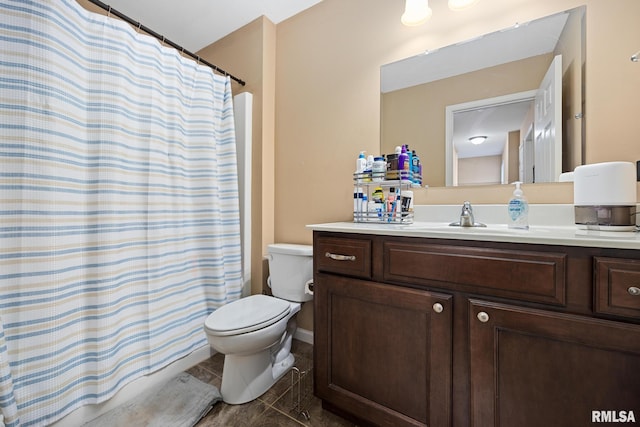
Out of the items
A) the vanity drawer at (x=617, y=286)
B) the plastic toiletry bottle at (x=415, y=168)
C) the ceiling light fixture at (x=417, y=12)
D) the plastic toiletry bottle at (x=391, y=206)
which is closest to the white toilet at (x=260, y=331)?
the plastic toiletry bottle at (x=391, y=206)

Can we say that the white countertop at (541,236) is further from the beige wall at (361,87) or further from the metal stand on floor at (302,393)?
the metal stand on floor at (302,393)

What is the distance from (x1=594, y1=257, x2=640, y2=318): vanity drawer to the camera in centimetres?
65

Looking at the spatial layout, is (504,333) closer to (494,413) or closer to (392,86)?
(494,413)

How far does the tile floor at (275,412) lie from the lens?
117cm

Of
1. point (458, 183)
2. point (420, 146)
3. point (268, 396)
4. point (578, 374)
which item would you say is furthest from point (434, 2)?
point (268, 396)

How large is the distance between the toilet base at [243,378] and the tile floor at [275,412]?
0.10ft

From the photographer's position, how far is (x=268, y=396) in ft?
4.43

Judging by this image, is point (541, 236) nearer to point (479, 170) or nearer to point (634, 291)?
point (634, 291)

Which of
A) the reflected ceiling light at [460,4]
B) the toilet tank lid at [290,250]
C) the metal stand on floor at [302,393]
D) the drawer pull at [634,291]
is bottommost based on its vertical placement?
the metal stand on floor at [302,393]

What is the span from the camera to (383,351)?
0.99m

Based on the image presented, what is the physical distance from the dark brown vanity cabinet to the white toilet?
29 cm

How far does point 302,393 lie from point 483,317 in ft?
3.35

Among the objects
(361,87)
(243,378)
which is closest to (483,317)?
(243,378)

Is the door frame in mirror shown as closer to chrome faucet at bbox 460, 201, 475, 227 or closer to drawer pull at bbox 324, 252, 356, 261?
chrome faucet at bbox 460, 201, 475, 227
